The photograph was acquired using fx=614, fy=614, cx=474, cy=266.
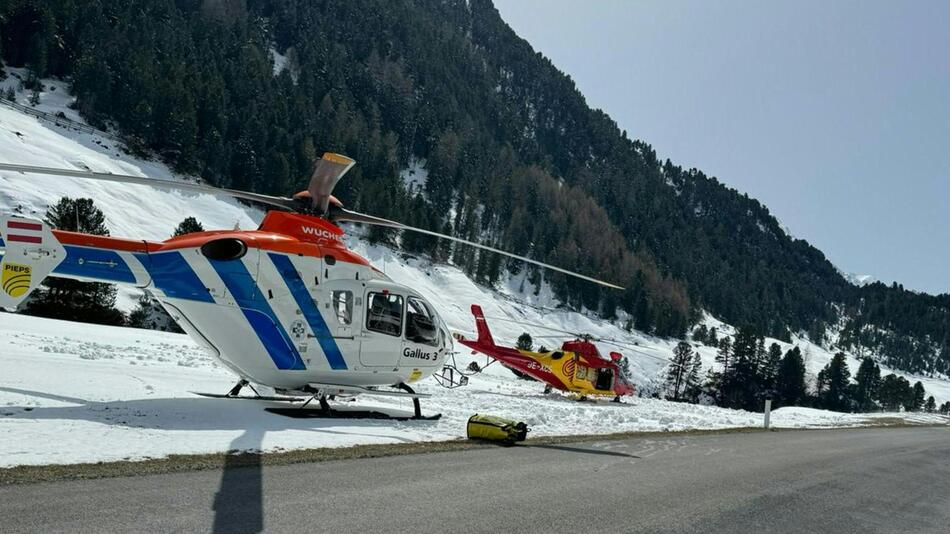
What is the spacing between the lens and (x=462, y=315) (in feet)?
297

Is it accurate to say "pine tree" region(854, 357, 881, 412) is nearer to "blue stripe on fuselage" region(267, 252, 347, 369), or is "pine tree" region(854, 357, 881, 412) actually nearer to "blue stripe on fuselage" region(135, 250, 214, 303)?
"blue stripe on fuselage" region(267, 252, 347, 369)

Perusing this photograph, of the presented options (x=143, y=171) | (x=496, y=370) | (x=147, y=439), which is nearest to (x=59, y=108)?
(x=143, y=171)

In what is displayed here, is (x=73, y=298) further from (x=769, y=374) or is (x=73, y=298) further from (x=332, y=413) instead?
(x=769, y=374)

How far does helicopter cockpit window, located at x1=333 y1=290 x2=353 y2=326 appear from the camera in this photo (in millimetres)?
12727

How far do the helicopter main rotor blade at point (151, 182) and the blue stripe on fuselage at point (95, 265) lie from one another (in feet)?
4.18

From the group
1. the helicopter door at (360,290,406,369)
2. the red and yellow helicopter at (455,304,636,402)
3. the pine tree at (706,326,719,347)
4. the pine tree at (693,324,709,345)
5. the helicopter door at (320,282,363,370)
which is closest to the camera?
the helicopter door at (320,282,363,370)

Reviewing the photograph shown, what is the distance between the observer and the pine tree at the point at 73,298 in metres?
34.0

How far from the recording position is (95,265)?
34.5 ft

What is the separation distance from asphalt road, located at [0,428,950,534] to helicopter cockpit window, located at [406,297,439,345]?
4345 mm

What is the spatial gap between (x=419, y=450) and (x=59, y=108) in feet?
322

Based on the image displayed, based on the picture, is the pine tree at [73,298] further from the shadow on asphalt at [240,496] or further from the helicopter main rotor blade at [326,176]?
the shadow on asphalt at [240,496]

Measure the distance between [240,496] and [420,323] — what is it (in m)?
8.59

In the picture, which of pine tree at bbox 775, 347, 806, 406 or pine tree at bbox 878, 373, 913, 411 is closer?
pine tree at bbox 775, 347, 806, 406

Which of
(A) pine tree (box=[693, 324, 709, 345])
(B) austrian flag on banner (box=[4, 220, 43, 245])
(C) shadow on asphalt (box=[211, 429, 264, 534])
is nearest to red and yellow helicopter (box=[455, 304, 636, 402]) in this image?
(B) austrian flag on banner (box=[4, 220, 43, 245])
